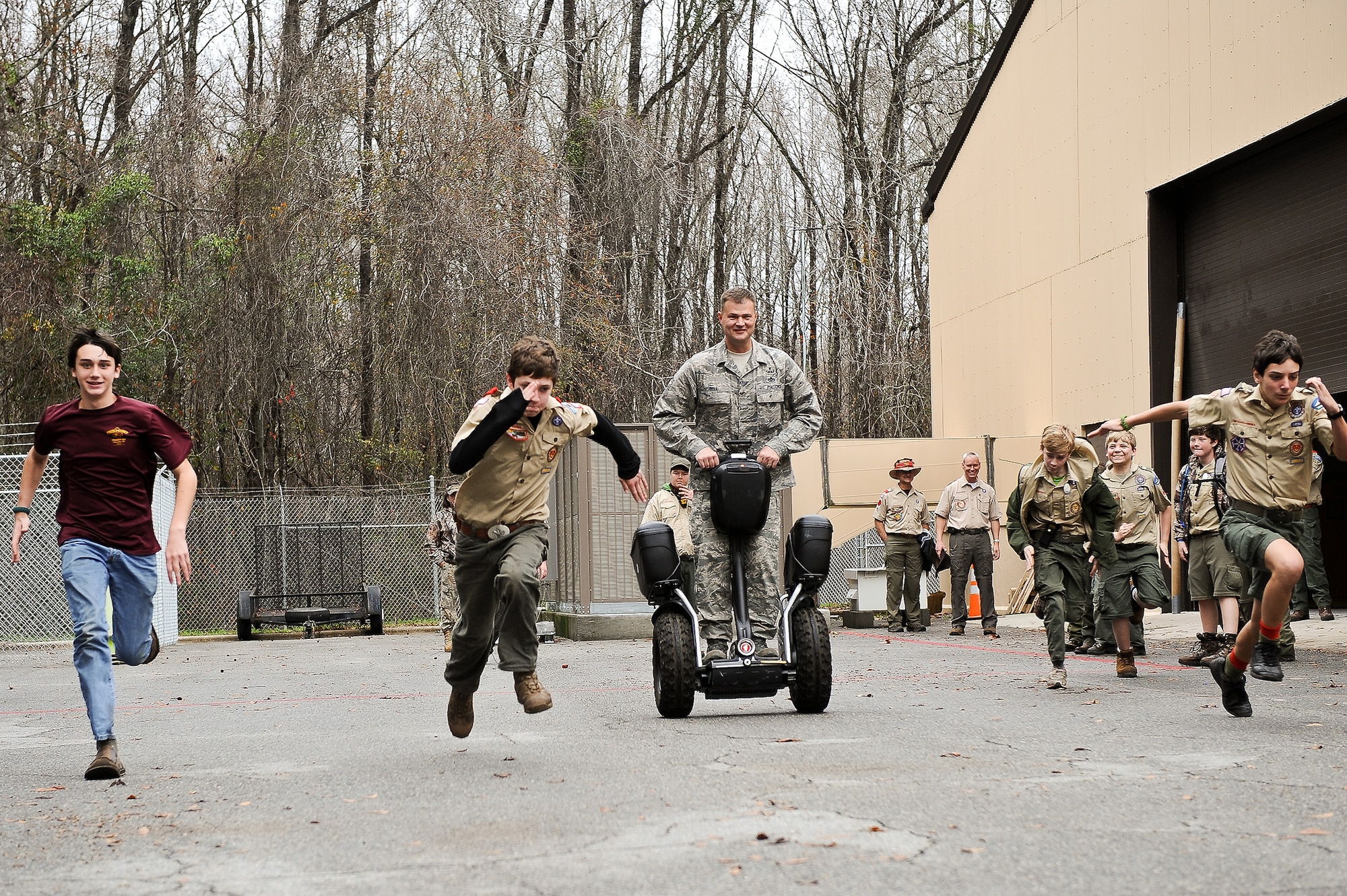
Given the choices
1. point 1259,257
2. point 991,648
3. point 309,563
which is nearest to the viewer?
point 991,648

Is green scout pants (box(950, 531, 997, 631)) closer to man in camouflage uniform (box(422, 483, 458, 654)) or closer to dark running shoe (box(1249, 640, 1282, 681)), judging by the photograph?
man in camouflage uniform (box(422, 483, 458, 654))

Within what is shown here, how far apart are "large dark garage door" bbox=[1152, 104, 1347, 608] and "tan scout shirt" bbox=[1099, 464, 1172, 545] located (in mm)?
4322

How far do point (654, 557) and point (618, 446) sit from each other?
3.84ft

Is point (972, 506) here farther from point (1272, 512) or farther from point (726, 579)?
point (726, 579)

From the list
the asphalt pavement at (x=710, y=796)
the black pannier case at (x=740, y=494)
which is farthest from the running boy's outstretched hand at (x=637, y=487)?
the asphalt pavement at (x=710, y=796)

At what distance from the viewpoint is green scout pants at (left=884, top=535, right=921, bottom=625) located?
18.3 metres

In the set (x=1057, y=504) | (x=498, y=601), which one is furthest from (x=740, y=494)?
(x=1057, y=504)

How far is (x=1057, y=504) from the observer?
33.7ft

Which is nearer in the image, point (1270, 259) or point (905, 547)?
point (1270, 259)

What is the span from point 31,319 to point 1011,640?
15958 millimetres

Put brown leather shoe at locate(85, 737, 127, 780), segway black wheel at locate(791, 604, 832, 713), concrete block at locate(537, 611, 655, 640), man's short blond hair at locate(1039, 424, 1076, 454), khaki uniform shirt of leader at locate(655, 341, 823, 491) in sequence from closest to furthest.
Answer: brown leather shoe at locate(85, 737, 127, 780), segway black wheel at locate(791, 604, 832, 713), khaki uniform shirt of leader at locate(655, 341, 823, 491), man's short blond hair at locate(1039, 424, 1076, 454), concrete block at locate(537, 611, 655, 640)

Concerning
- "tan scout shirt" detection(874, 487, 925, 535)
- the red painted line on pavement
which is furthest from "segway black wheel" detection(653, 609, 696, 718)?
"tan scout shirt" detection(874, 487, 925, 535)

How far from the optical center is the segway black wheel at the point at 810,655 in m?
7.97

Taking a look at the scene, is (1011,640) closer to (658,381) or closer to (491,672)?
(491,672)
